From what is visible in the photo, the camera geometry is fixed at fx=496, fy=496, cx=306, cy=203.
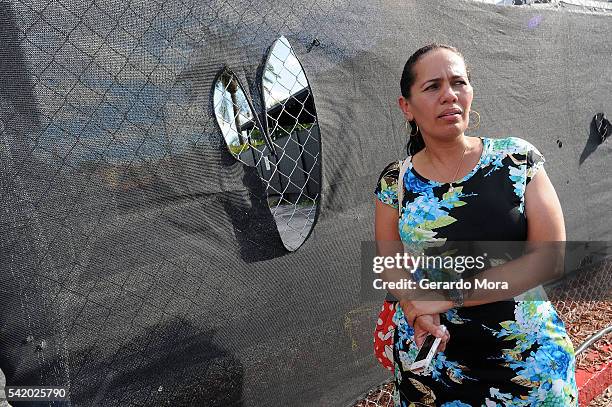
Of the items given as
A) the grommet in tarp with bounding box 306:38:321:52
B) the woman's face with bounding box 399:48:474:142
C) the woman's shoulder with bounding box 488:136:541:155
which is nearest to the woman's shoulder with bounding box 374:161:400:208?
the woman's face with bounding box 399:48:474:142

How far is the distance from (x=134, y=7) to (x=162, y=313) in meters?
1.14

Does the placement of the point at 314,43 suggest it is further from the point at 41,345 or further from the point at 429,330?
the point at 41,345

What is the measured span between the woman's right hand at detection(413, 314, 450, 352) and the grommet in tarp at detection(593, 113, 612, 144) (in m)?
2.96

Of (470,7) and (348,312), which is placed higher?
(470,7)

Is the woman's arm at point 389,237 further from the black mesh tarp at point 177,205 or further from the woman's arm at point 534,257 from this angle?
the black mesh tarp at point 177,205

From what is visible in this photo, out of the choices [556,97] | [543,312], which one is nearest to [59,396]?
[543,312]

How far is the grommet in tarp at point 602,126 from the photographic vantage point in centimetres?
373

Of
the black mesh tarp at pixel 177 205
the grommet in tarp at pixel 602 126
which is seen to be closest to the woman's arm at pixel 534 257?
the black mesh tarp at pixel 177 205

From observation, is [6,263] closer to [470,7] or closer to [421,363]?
[421,363]

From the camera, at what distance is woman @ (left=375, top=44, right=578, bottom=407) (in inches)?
58.1

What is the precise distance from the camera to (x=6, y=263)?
5.30ft

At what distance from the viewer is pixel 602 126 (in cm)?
379

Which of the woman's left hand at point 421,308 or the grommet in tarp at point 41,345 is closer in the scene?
the woman's left hand at point 421,308

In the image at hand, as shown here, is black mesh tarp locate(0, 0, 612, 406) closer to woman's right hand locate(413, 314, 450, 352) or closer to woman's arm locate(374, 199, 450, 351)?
woman's arm locate(374, 199, 450, 351)
